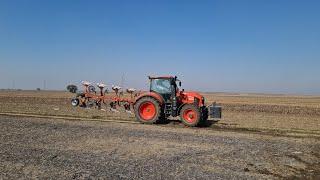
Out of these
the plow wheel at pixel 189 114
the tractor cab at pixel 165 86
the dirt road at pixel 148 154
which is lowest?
the dirt road at pixel 148 154

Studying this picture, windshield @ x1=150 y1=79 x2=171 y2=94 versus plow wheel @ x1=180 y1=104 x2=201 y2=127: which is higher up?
windshield @ x1=150 y1=79 x2=171 y2=94

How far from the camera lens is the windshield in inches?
929

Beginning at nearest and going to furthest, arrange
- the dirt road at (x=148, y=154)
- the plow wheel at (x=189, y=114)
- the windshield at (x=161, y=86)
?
the dirt road at (x=148, y=154) < the plow wheel at (x=189, y=114) < the windshield at (x=161, y=86)

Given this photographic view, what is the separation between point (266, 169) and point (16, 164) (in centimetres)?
693

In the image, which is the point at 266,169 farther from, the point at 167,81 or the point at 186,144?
the point at 167,81

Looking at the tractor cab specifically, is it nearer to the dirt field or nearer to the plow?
the plow

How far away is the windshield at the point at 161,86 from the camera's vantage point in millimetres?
23594

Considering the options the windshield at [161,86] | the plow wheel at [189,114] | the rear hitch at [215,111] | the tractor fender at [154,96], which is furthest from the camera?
the windshield at [161,86]

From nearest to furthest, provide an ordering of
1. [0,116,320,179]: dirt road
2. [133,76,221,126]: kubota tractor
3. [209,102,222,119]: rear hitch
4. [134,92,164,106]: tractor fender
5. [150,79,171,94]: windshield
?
[0,116,320,179]: dirt road, [133,76,221,126]: kubota tractor, [209,102,222,119]: rear hitch, [134,92,164,106]: tractor fender, [150,79,171,94]: windshield

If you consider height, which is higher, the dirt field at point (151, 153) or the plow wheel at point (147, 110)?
the plow wheel at point (147, 110)

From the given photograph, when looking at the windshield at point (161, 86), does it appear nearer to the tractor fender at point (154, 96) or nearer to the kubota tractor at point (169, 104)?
the kubota tractor at point (169, 104)

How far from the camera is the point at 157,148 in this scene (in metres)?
14.6

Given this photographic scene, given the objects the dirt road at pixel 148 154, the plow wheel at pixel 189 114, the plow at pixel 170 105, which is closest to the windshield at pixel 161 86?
the plow at pixel 170 105

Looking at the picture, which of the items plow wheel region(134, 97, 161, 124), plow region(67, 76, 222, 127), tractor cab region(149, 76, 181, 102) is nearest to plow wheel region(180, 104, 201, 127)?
plow region(67, 76, 222, 127)
